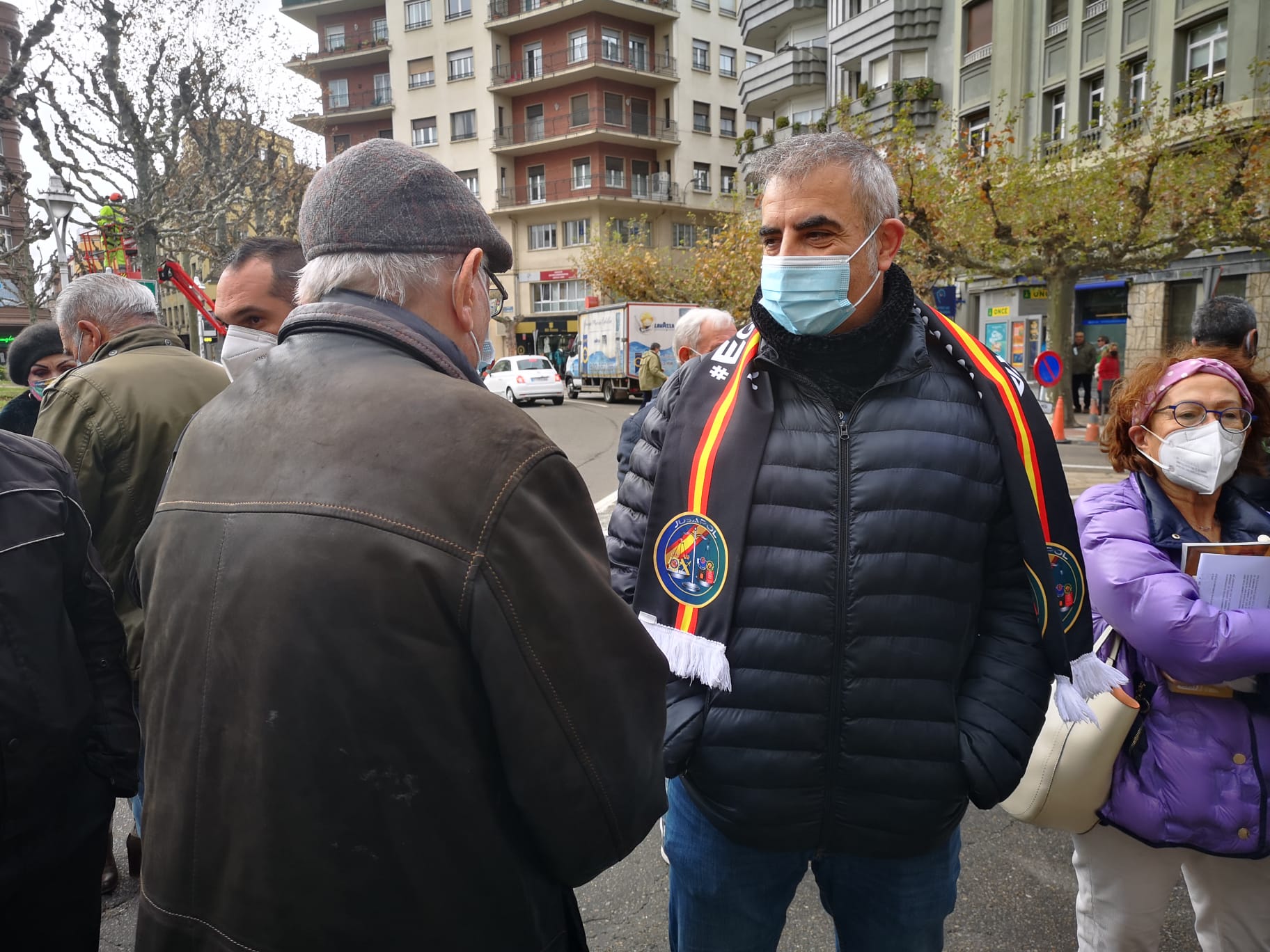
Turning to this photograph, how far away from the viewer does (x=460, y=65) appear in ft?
161

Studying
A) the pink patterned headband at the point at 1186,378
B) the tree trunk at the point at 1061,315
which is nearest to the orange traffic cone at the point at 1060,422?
the tree trunk at the point at 1061,315

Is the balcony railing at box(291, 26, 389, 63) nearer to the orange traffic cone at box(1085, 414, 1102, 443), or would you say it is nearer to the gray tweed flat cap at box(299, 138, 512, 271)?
the orange traffic cone at box(1085, 414, 1102, 443)

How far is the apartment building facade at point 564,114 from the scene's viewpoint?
151 ft

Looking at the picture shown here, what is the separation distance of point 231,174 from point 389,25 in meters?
36.7

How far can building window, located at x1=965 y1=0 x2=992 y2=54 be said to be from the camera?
26391 millimetres

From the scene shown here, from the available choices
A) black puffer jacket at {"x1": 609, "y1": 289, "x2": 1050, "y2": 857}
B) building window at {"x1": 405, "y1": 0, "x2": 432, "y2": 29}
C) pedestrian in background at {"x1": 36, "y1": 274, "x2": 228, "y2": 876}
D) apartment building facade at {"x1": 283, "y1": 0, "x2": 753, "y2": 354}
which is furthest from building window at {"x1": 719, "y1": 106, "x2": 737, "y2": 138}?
black puffer jacket at {"x1": 609, "y1": 289, "x2": 1050, "y2": 857}

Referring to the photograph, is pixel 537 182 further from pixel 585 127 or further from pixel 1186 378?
pixel 1186 378

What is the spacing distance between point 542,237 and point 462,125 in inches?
→ 309

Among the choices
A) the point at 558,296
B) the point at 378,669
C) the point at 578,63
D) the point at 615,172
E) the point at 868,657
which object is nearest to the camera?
the point at 378,669

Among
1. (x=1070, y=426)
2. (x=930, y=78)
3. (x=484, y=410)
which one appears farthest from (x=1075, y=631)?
(x=930, y=78)

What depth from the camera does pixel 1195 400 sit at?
2.36 m

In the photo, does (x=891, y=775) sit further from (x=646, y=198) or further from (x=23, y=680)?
(x=646, y=198)

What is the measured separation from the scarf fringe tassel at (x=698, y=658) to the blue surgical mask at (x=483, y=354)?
615mm

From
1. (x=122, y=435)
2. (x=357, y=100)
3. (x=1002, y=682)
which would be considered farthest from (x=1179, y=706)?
(x=357, y=100)
